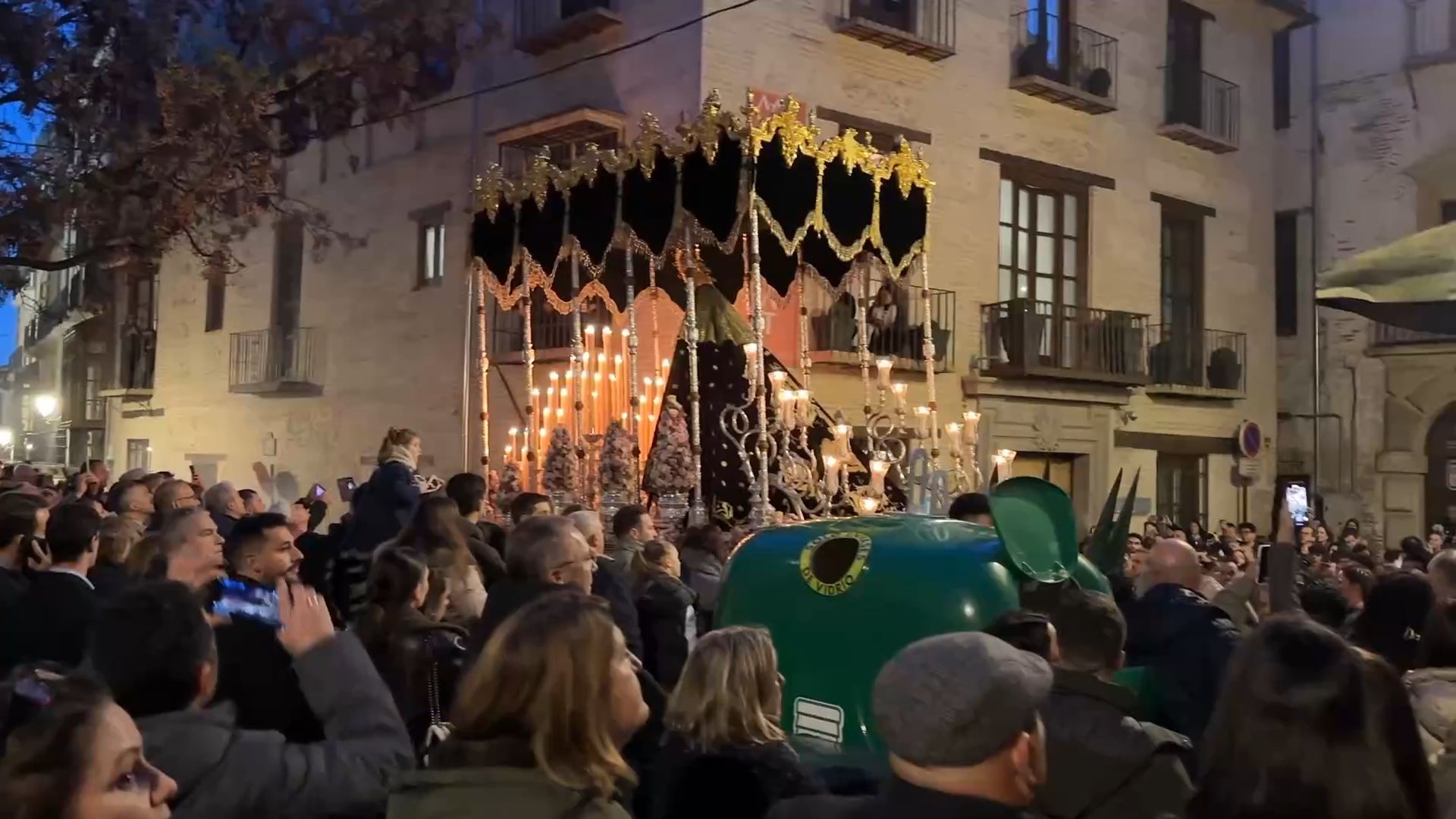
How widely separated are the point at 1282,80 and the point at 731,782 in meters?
20.9

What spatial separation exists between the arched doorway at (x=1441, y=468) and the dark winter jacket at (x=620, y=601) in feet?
57.7

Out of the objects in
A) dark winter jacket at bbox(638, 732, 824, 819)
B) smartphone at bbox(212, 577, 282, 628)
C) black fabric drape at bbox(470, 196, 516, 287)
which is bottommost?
dark winter jacket at bbox(638, 732, 824, 819)

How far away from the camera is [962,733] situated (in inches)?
84.7

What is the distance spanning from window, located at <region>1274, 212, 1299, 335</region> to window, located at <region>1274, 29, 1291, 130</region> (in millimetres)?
1514

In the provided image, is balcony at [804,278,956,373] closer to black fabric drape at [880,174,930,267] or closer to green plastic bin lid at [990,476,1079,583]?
black fabric drape at [880,174,930,267]

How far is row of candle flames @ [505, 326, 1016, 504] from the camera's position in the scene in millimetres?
A: 9875

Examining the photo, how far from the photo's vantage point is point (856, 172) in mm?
10461

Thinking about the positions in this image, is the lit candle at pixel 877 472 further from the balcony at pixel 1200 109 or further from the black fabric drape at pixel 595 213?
the balcony at pixel 1200 109

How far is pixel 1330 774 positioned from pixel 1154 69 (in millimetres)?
17719

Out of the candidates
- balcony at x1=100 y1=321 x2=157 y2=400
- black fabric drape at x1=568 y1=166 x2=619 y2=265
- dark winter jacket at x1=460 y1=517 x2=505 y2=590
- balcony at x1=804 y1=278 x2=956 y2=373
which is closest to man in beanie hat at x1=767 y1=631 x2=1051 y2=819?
dark winter jacket at x1=460 y1=517 x2=505 y2=590

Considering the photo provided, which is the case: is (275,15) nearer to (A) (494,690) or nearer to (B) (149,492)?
(B) (149,492)

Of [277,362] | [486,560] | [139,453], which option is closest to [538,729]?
[486,560]

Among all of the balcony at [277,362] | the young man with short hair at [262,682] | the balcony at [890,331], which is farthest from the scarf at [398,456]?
the balcony at [277,362]

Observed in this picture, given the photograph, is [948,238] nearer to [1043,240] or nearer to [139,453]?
[1043,240]
